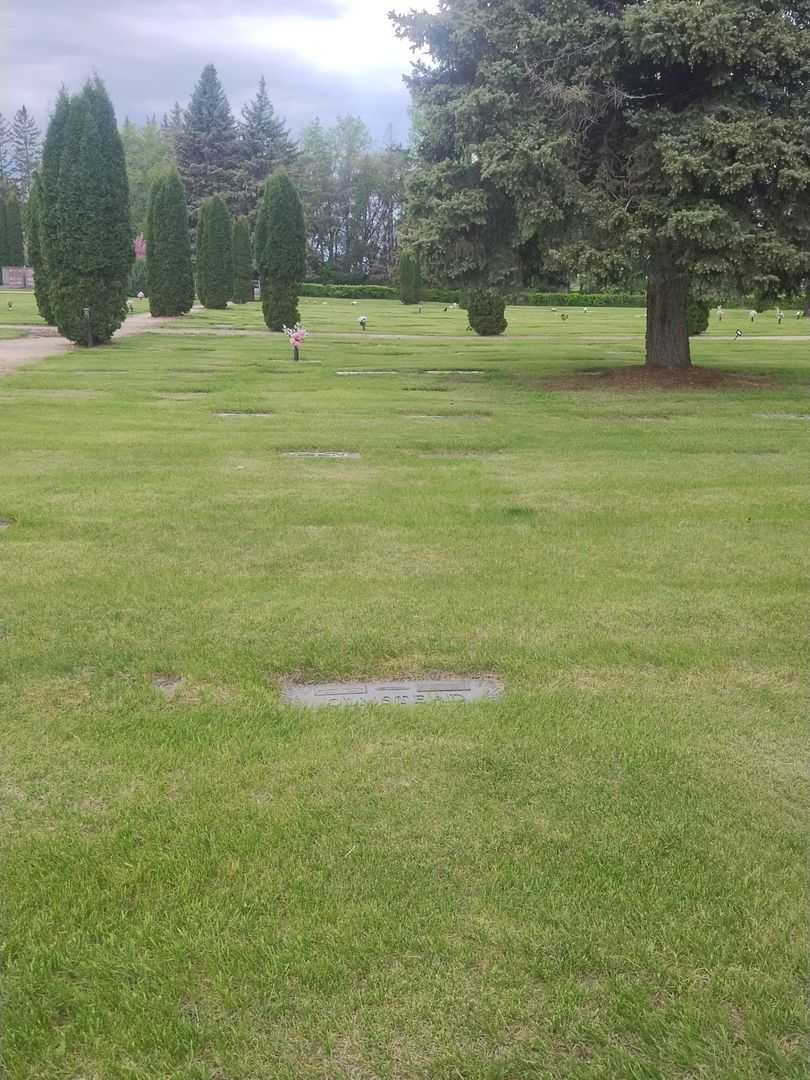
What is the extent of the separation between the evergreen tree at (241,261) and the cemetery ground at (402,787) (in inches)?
1511

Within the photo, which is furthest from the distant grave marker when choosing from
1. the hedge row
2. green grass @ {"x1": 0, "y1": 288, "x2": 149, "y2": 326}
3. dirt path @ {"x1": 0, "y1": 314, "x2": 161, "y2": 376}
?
the hedge row

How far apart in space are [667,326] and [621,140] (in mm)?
3104

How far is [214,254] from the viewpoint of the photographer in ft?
125

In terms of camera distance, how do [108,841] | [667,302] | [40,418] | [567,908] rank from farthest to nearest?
[667,302] → [40,418] → [108,841] → [567,908]

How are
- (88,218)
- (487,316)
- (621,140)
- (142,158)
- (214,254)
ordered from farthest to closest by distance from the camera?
(142,158) < (214,254) < (487,316) < (88,218) < (621,140)

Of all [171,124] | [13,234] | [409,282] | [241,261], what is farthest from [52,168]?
[171,124]

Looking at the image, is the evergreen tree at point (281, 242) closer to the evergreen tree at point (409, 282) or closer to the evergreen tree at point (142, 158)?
the evergreen tree at point (409, 282)

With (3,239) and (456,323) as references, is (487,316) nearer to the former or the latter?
(456,323)

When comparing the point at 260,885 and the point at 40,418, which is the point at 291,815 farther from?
the point at 40,418

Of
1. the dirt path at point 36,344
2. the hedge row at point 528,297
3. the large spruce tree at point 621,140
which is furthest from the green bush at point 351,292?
the large spruce tree at point 621,140

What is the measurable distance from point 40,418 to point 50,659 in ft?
25.9

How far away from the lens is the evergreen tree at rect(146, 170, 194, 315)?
30094 millimetres

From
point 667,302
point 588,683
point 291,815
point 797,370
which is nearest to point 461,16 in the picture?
point 667,302

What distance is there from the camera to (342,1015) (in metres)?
2.14
